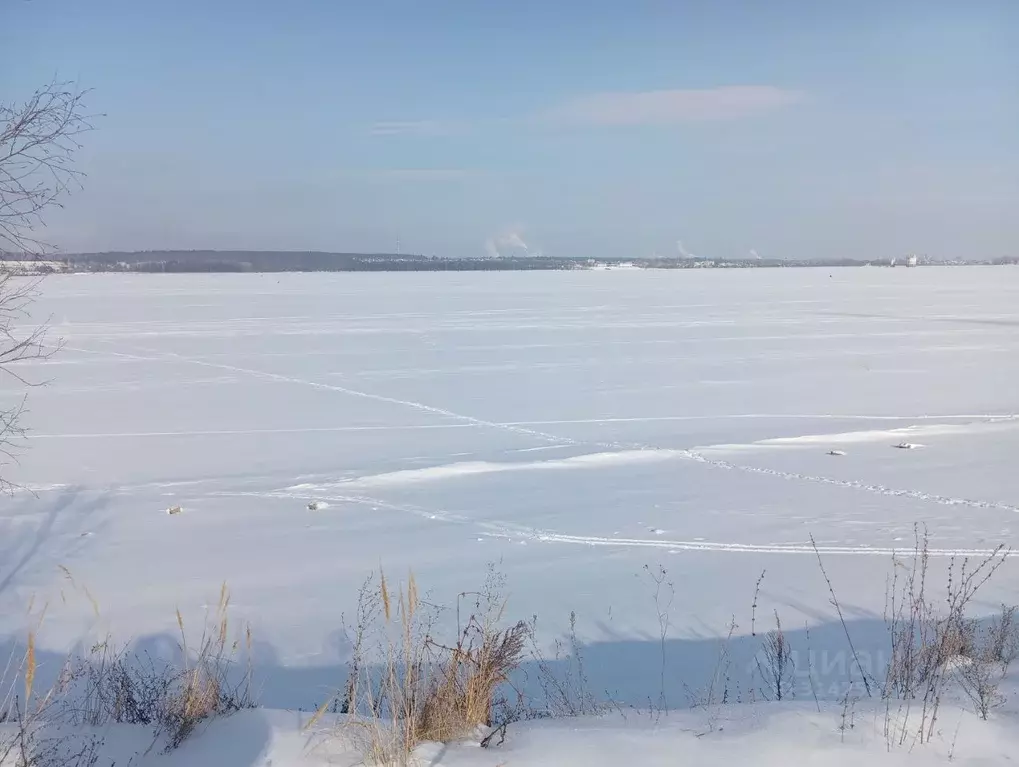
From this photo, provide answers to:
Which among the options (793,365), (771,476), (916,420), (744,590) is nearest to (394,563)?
(744,590)

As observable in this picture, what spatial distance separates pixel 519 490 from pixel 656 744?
6724 millimetres

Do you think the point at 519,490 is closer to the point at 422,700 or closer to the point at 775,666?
the point at 775,666

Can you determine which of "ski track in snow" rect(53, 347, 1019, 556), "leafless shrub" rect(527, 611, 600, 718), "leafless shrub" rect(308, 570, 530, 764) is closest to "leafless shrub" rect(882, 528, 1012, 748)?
"leafless shrub" rect(527, 611, 600, 718)

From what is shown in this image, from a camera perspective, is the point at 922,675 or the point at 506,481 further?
the point at 506,481

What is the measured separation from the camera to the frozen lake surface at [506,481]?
23.0 feet

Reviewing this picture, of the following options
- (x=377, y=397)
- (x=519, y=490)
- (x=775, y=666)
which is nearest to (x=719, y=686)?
(x=775, y=666)

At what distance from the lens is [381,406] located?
51.2 feet

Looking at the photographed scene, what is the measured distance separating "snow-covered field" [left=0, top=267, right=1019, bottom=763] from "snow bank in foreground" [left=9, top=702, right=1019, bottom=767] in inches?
65.4

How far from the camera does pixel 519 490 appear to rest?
10156mm

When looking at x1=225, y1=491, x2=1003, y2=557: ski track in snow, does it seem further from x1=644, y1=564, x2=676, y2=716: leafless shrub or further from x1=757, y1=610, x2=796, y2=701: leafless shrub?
x1=757, y1=610, x2=796, y2=701: leafless shrub

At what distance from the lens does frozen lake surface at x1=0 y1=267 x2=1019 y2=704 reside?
7004 millimetres

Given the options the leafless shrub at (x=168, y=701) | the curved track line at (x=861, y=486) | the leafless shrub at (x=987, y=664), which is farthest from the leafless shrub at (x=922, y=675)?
the curved track line at (x=861, y=486)

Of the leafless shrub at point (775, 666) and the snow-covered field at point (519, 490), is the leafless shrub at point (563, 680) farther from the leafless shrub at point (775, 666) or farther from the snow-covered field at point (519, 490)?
the leafless shrub at point (775, 666)

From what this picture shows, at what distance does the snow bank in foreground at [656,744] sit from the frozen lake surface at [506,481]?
2.14 m
